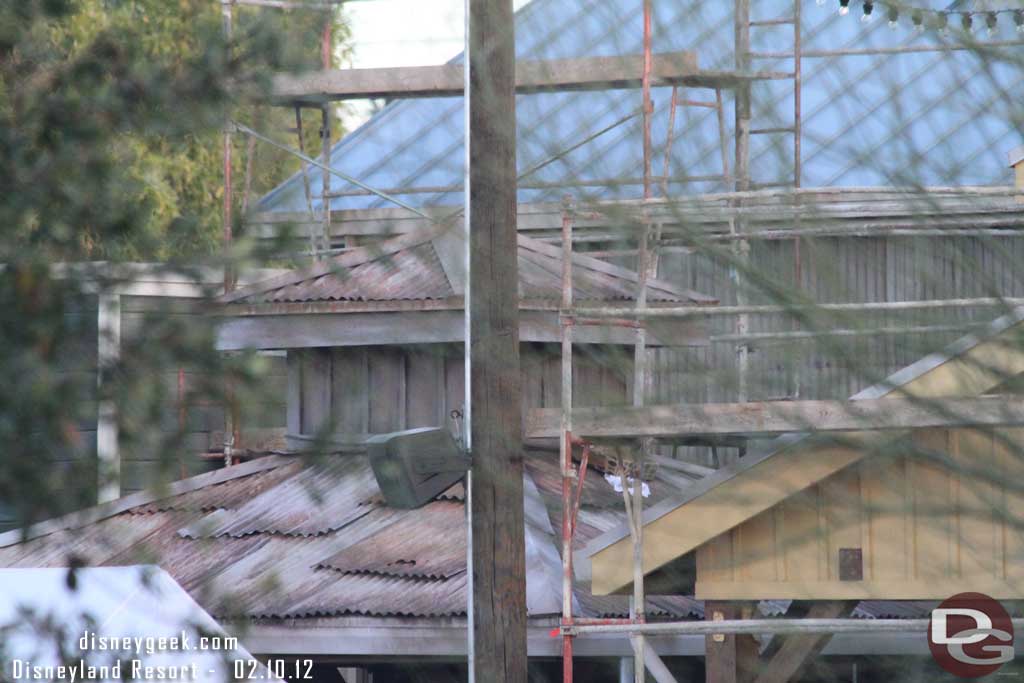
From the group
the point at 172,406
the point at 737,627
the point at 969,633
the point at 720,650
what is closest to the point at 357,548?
the point at 720,650

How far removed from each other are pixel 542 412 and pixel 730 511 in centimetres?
106

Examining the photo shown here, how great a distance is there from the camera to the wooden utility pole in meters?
6.19

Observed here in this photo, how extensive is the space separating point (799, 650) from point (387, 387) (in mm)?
3395

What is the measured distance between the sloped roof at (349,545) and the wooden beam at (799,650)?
1.01 m

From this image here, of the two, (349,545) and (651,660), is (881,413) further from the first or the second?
(349,545)

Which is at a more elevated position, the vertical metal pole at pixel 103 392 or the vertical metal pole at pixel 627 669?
the vertical metal pole at pixel 103 392

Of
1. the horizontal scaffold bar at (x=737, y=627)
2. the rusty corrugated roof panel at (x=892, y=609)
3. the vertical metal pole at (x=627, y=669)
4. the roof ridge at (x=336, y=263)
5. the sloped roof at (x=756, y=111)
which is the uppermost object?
the roof ridge at (x=336, y=263)

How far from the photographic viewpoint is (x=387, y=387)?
9.77 m

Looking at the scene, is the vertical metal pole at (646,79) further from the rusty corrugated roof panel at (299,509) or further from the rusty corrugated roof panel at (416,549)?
the rusty corrugated roof panel at (299,509)

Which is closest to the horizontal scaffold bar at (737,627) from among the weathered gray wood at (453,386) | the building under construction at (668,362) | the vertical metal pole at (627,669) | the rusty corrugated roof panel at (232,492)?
the building under construction at (668,362)

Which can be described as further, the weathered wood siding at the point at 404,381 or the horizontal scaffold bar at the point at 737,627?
the weathered wood siding at the point at 404,381

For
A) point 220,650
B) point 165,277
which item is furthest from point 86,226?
point 220,650

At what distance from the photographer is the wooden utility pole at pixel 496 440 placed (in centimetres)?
619

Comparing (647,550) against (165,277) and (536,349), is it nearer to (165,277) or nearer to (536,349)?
(536,349)
